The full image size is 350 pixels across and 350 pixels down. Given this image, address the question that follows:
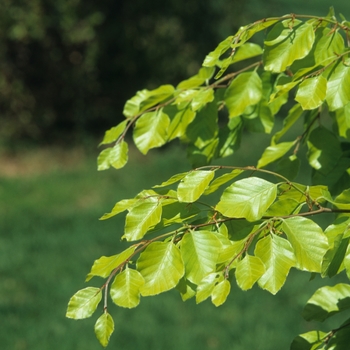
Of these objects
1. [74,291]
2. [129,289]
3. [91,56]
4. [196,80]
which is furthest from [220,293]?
[91,56]

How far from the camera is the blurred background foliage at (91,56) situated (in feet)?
28.0

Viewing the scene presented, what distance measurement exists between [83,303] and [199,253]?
0.68ft

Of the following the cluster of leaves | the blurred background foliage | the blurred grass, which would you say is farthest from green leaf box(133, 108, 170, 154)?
the blurred background foliage

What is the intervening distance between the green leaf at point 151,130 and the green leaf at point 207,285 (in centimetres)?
55

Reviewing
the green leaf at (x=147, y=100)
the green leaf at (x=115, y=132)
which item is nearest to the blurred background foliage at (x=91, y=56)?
the green leaf at (x=147, y=100)

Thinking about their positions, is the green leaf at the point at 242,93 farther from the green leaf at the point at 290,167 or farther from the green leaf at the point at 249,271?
the green leaf at the point at 249,271

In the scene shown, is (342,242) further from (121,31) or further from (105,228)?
(121,31)

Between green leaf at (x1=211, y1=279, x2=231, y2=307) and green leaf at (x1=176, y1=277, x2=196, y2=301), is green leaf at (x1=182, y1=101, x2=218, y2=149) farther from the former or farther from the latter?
green leaf at (x1=211, y1=279, x2=231, y2=307)

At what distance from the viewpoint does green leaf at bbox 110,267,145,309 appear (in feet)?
3.51

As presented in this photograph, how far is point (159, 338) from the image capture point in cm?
406

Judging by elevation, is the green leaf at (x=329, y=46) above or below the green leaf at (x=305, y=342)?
above

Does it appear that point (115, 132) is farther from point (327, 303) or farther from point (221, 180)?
point (327, 303)

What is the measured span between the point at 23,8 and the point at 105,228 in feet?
12.0

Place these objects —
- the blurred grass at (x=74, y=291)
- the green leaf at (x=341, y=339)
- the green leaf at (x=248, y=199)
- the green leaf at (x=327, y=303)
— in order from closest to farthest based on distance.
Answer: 1. the green leaf at (x=248, y=199)
2. the green leaf at (x=341, y=339)
3. the green leaf at (x=327, y=303)
4. the blurred grass at (x=74, y=291)
